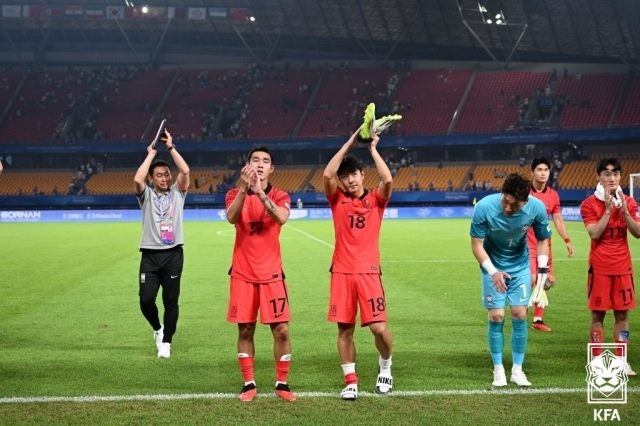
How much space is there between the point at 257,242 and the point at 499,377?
2.72 m

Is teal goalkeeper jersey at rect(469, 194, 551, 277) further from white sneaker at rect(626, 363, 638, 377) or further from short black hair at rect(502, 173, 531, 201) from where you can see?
white sneaker at rect(626, 363, 638, 377)

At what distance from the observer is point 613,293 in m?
7.85

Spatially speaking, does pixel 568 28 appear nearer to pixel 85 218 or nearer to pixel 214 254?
pixel 85 218

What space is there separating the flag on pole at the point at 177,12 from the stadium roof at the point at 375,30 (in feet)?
1.39

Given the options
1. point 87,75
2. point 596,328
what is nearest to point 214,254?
point 596,328

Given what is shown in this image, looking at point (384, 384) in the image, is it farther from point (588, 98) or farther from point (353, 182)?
point (588, 98)

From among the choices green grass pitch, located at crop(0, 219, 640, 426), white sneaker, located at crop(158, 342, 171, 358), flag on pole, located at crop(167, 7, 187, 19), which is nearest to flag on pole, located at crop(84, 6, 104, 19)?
flag on pole, located at crop(167, 7, 187, 19)

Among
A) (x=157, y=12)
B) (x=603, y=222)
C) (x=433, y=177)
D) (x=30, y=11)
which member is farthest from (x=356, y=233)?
(x=30, y=11)

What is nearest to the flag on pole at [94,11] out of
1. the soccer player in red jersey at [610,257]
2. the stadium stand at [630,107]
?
the stadium stand at [630,107]

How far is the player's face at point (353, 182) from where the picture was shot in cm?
701

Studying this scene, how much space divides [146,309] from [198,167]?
188 ft

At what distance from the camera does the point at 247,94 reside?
68062 millimetres

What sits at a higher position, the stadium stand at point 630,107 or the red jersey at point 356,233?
the stadium stand at point 630,107

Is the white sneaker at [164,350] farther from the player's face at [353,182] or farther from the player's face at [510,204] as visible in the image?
the player's face at [510,204]
